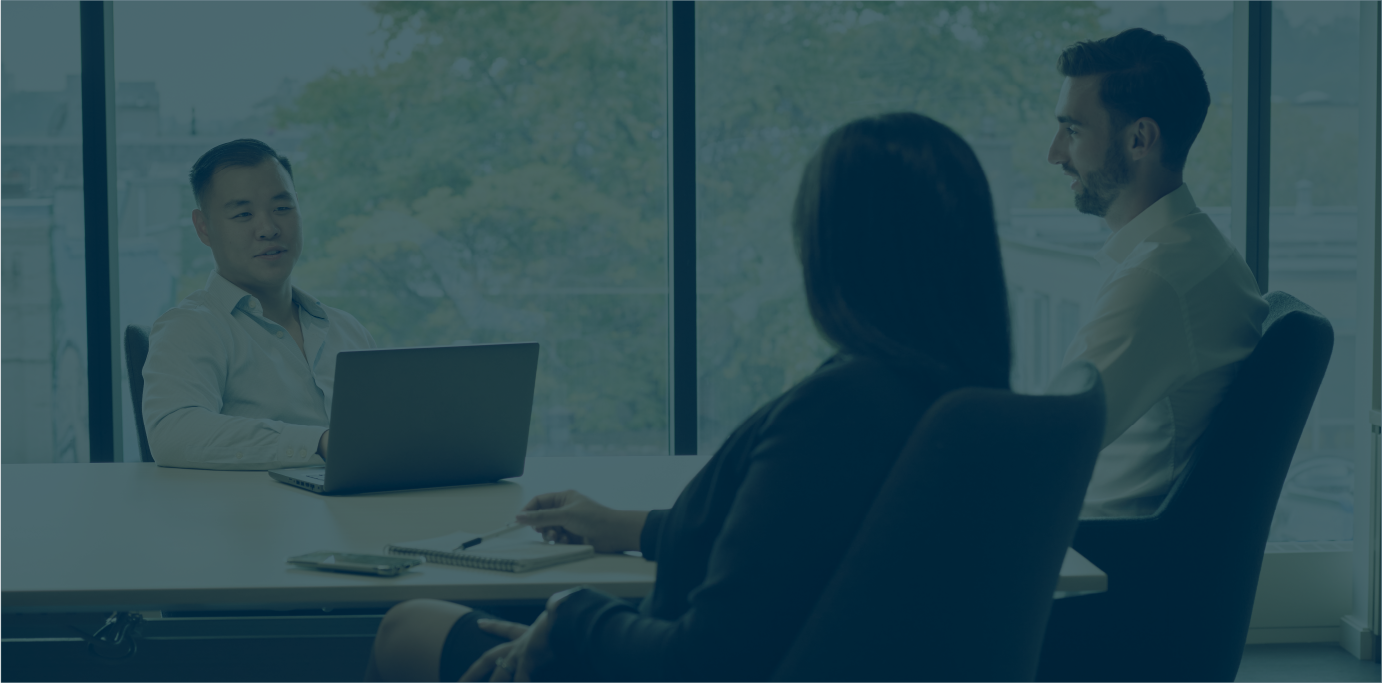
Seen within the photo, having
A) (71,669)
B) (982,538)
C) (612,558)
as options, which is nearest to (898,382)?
(982,538)

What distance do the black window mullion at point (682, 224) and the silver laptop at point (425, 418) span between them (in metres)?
1.25

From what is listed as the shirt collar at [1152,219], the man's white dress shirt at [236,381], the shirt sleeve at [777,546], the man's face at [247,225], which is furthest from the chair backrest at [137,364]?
the shirt collar at [1152,219]

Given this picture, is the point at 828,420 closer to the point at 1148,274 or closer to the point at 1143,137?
the point at 1148,274

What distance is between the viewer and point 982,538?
3.10ft

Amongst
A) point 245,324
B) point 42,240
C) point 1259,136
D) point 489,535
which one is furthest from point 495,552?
point 1259,136

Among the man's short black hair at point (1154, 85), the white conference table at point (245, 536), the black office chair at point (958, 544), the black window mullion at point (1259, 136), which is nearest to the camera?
the black office chair at point (958, 544)

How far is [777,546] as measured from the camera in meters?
0.98

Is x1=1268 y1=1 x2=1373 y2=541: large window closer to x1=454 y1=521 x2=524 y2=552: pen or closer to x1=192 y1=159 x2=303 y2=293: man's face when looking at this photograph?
x1=454 y1=521 x2=524 y2=552: pen

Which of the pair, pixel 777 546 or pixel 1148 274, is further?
pixel 1148 274

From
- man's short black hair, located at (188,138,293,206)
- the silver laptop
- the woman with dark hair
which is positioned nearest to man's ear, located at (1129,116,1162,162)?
the woman with dark hair

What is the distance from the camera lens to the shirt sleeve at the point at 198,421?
6.26 ft

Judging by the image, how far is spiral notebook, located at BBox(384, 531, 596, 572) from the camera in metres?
1.31

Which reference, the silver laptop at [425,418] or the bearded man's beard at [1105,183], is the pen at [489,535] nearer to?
the silver laptop at [425,418]

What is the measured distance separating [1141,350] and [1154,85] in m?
0.51
